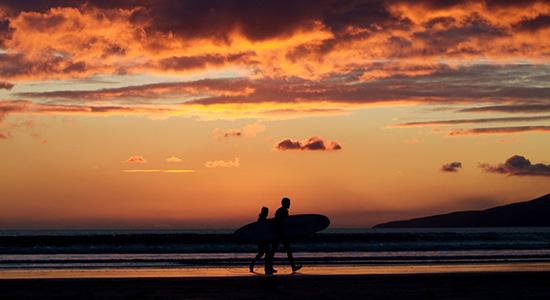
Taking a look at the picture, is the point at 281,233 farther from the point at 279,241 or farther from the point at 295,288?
the point at 295,288

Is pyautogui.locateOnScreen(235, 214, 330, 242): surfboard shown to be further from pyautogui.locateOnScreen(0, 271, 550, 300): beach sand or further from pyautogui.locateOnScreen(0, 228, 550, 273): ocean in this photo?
pyautogui.locateOnScreen(0, 271, 550, 300): beach sand

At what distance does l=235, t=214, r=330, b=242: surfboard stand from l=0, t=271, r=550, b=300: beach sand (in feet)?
13.2

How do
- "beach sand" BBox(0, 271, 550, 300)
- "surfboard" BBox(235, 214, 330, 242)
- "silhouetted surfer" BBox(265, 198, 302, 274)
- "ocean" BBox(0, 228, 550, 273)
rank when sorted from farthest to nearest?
"ocean" BBox(0, 228, 550, 273) → "surfboard" BBox(235, 214, 330, 242) → "silhouetted surfer" BBox(265, 198, 302, 274) → "beach sand" BBox(0, 271, 550, 300)

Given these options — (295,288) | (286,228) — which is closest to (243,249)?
(286,228)

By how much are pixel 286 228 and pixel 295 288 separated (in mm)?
8541

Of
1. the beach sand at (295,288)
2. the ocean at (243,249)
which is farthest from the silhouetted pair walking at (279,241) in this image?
the ocean at (243,249)

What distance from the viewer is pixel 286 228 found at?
21.4 m

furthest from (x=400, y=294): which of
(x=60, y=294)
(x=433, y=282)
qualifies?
(x=60, y=294)

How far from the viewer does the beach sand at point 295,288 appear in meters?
11.6

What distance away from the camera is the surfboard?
19.4 meters

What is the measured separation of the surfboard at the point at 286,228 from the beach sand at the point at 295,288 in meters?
4.03

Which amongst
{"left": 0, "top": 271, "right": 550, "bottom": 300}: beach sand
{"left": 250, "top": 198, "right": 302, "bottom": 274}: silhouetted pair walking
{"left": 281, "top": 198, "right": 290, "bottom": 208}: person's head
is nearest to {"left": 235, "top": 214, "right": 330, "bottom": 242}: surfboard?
{"left": 250, "top": 198, "right": 302, "bottom": 274}: silhouetted pair walking

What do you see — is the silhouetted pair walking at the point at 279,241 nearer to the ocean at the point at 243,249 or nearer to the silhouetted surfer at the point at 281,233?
the silhouetted surfer at the point at 281,233

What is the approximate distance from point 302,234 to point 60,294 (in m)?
11.5
